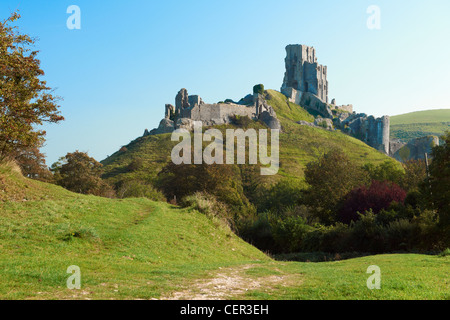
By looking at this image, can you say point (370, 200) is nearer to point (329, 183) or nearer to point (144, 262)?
point (329, 183)

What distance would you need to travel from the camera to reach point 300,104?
170m

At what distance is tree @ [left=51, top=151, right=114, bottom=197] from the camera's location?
129 feet

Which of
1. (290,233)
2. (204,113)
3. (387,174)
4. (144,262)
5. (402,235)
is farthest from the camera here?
(204,113)

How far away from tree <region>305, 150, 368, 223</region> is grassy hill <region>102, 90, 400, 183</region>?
97.7 feet

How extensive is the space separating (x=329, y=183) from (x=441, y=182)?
72.5 ft

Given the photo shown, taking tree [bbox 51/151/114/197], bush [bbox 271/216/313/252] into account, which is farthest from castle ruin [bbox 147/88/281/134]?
bush [bbox 271/216/313/252]

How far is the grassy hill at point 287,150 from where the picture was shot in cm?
8031

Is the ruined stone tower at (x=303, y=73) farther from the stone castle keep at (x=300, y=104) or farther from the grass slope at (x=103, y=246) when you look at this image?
the grass slope at (x=103, y=246)

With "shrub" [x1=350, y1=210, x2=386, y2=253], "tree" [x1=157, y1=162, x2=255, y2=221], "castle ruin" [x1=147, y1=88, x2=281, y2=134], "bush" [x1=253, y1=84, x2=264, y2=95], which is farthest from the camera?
"bush" [x1=253, y1=84, x2=264, y2=95]

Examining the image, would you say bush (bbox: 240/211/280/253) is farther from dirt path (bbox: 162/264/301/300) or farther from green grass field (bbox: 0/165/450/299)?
dirt path (bbox: 162/264/301/300)

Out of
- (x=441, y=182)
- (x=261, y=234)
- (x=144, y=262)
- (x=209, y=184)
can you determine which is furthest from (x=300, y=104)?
(x=144, y=262)

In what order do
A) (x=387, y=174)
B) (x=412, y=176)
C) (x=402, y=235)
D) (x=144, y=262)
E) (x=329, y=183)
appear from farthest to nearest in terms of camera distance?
(x=387, y=174), (x=412, y=176), (x=329, y=183), (x=402, y=235), (x=144, y=262)

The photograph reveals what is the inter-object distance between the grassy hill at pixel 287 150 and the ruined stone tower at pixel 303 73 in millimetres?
28840

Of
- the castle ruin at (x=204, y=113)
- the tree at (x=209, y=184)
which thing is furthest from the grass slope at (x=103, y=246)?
the castle ruin at (x=204, y=113)
